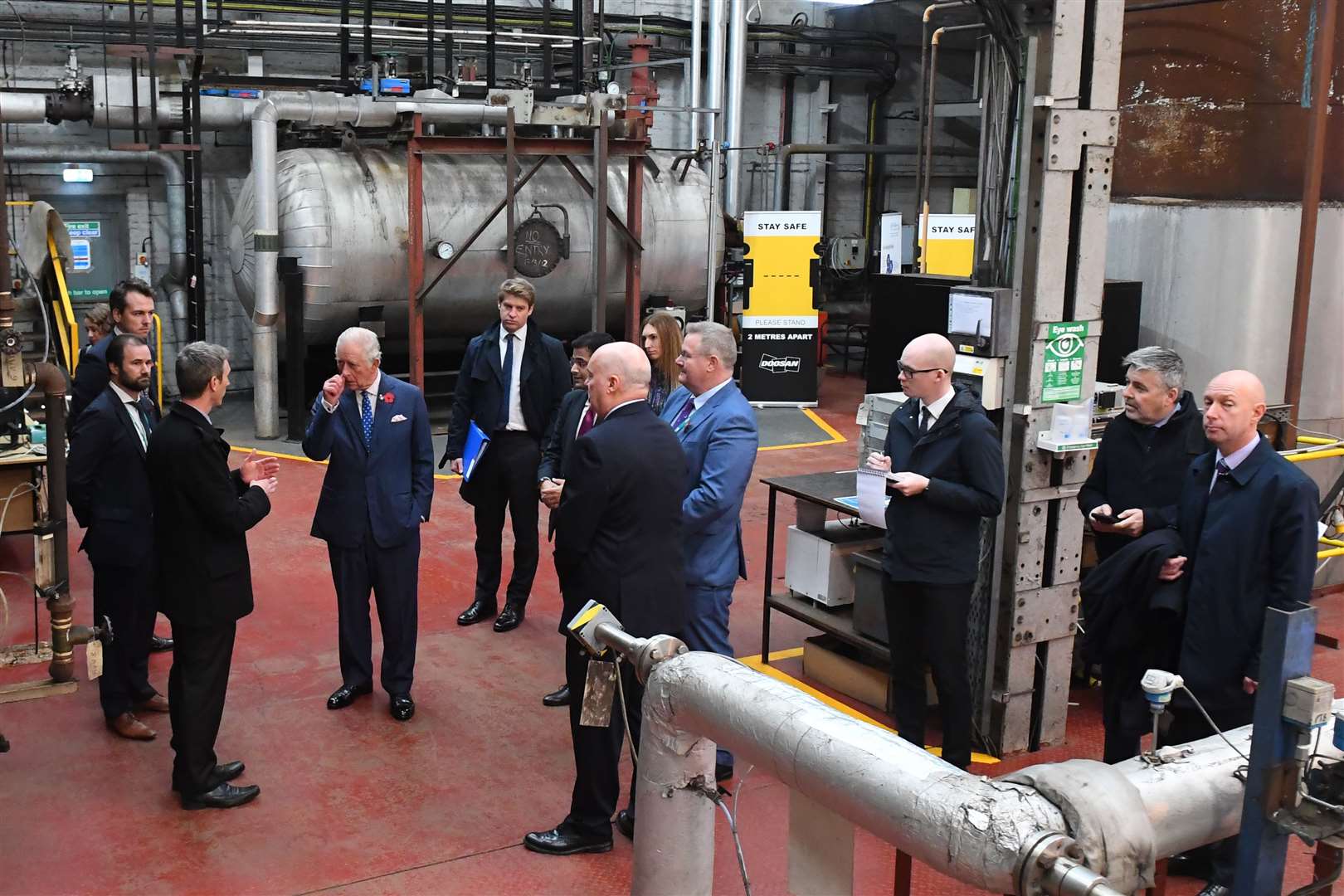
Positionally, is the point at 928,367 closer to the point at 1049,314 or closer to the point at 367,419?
the point at 1049,314

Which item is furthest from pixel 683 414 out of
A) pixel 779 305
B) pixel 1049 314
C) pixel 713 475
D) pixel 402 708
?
pixel 779 305

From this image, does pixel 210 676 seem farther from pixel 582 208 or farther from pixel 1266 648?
pixel 582 208

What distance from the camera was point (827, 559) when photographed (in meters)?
5.96

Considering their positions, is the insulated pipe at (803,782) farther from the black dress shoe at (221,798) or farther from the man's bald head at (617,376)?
the black dress shoe at (221,798)

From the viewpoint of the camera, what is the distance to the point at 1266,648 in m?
2.02

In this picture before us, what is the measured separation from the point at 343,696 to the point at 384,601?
1.65 feet

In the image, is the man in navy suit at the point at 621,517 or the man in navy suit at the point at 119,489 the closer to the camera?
the man in navy suit at the point at 621,517

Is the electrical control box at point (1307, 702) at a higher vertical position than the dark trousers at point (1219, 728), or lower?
higher

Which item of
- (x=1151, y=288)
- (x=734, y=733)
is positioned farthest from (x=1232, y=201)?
(x=734, y=733)

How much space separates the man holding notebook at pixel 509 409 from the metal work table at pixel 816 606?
1214 millimetres

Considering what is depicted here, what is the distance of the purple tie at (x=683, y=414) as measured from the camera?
4.95m

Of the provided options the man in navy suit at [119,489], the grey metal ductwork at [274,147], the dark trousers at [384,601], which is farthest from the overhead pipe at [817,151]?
the man in navy suit at [119,489]

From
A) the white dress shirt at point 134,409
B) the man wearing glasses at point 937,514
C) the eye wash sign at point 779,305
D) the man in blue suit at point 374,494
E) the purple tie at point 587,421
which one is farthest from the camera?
the eye wash sign at point 779,305

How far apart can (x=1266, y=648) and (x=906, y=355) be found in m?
2.77
